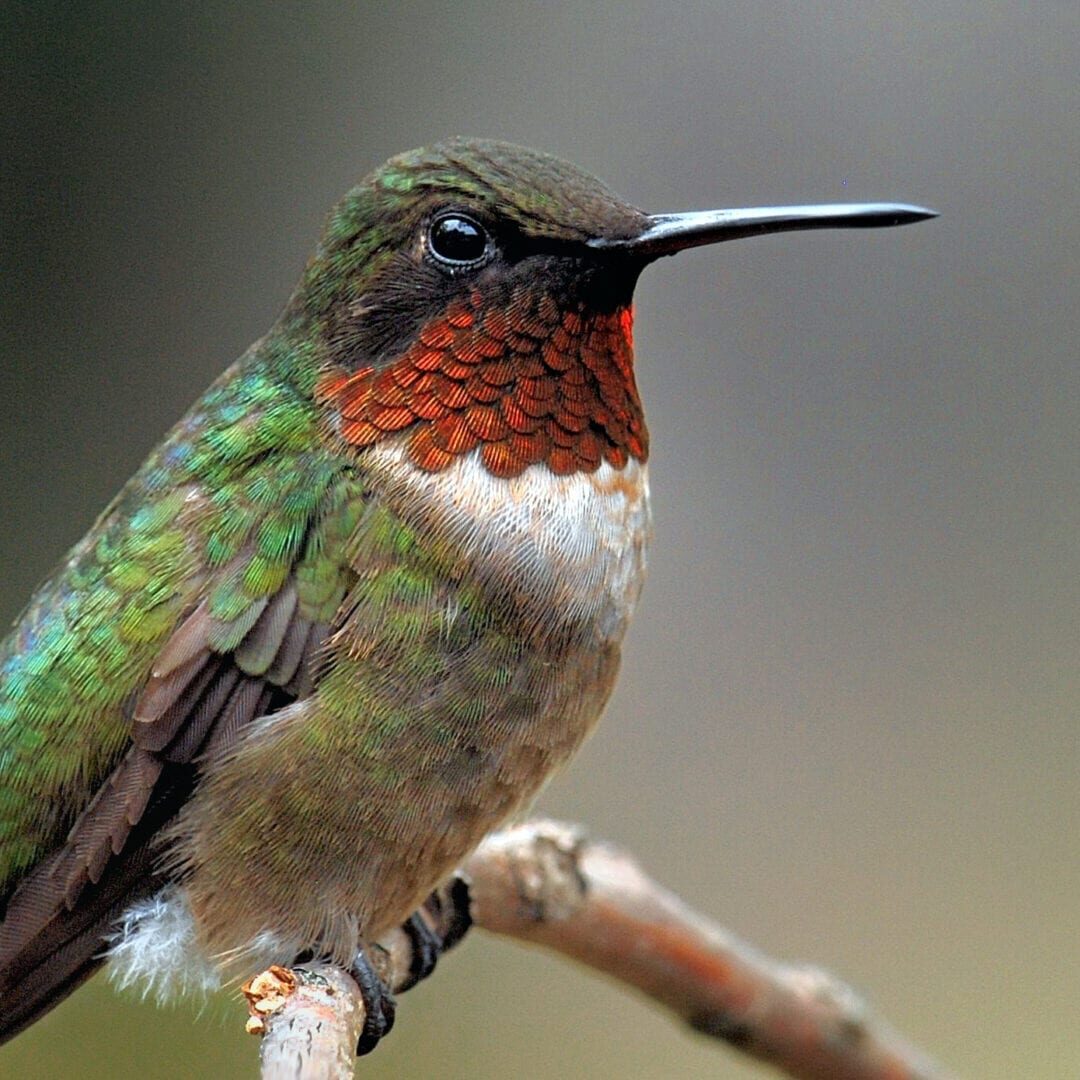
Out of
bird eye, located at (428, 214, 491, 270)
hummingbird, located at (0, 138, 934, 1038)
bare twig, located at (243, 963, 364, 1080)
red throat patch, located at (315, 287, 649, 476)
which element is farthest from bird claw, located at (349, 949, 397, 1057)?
bird eye, located at (428, 214, 491, 270)

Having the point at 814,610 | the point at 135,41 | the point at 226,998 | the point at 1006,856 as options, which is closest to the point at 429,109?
the point at 135,41

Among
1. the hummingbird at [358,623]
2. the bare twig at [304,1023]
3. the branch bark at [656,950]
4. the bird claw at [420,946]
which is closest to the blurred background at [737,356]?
the branch bark at [656,950]

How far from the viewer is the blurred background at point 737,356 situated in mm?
4875

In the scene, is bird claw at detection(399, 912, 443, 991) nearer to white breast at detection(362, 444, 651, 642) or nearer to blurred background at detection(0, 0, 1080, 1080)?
white breast at detection(362, 444, 651, 642)

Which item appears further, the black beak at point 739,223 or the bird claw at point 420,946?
the bird claw at point 420,946

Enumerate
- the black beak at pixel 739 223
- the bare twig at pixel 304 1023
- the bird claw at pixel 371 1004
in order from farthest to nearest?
the bird claw at pixel 371 1004, the black beak at pixel 739 223, the bare twig at pixel 304 1023

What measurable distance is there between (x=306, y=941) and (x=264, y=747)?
30cm

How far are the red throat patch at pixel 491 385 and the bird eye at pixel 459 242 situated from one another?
0.06 metres

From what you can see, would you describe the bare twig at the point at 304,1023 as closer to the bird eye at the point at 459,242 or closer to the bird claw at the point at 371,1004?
the bird claw at the point at 371,1004

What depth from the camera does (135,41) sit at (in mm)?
4945

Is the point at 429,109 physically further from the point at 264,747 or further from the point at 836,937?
the point at 264,747

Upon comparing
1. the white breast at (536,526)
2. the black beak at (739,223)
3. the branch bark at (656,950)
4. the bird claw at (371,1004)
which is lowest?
the bird claw at (371,1004)

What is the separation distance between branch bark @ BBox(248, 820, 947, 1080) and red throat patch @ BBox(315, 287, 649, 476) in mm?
762

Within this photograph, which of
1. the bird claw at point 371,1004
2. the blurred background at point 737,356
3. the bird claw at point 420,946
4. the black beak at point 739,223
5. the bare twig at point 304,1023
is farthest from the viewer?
the blurred background at point 737,356
